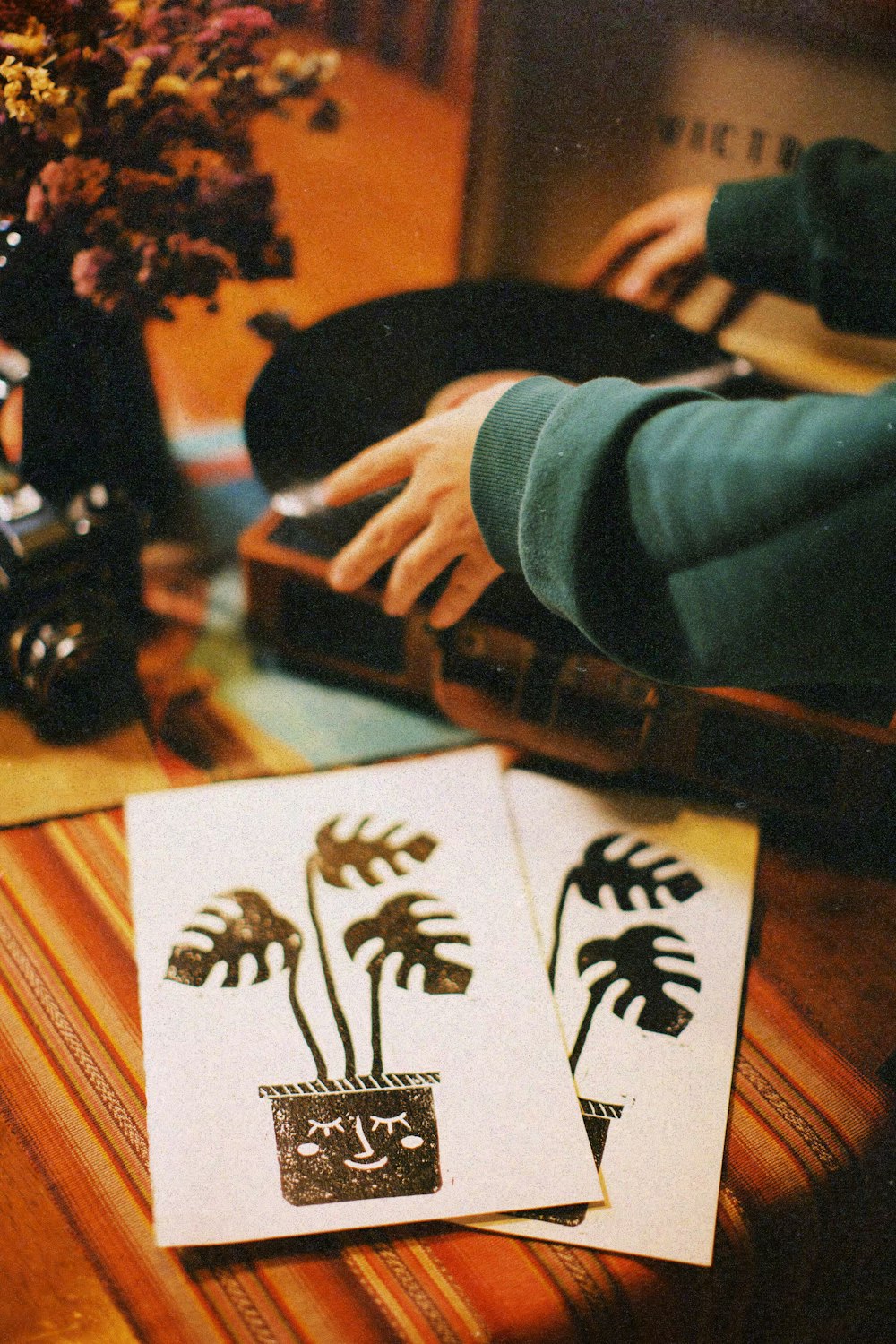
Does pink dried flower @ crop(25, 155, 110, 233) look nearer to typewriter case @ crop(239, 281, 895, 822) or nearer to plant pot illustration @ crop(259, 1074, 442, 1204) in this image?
typewriter case @ crop(239, 281, 895, 822)

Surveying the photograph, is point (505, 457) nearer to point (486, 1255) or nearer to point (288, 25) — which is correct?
point (486, 1255)

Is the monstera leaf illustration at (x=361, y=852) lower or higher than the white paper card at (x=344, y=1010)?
higher

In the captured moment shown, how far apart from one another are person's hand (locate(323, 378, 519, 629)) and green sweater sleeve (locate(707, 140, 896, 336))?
1.10 ft

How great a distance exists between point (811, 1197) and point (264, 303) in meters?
1.15

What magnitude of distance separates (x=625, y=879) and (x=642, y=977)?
0.06 m

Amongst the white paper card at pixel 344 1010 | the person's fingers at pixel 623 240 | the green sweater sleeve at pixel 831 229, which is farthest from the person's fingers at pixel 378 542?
the person's fingers at pixel 623 240

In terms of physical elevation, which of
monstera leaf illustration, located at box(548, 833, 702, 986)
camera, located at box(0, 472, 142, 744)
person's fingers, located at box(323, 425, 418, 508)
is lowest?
monstera leaf illustration, located at box(548, 833, 702, 986)

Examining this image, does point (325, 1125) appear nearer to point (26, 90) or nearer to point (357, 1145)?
point (357, 1145)

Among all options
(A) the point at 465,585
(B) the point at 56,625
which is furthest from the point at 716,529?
(B) the point at 56,625

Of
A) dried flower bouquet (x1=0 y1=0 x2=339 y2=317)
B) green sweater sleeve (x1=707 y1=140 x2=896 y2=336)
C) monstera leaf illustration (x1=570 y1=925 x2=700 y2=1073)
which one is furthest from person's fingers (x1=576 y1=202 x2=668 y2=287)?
monstera leaf illustration (x1=570 y1=925 x2=700 y2=1073)

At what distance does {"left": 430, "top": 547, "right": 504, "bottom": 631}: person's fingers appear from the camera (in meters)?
0.59

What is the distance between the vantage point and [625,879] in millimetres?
580

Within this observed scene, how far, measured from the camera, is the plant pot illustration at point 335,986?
44 cm

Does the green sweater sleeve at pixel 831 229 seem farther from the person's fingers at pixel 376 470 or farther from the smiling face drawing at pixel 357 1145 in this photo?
the smiling face drawing at pixel 357 1145
